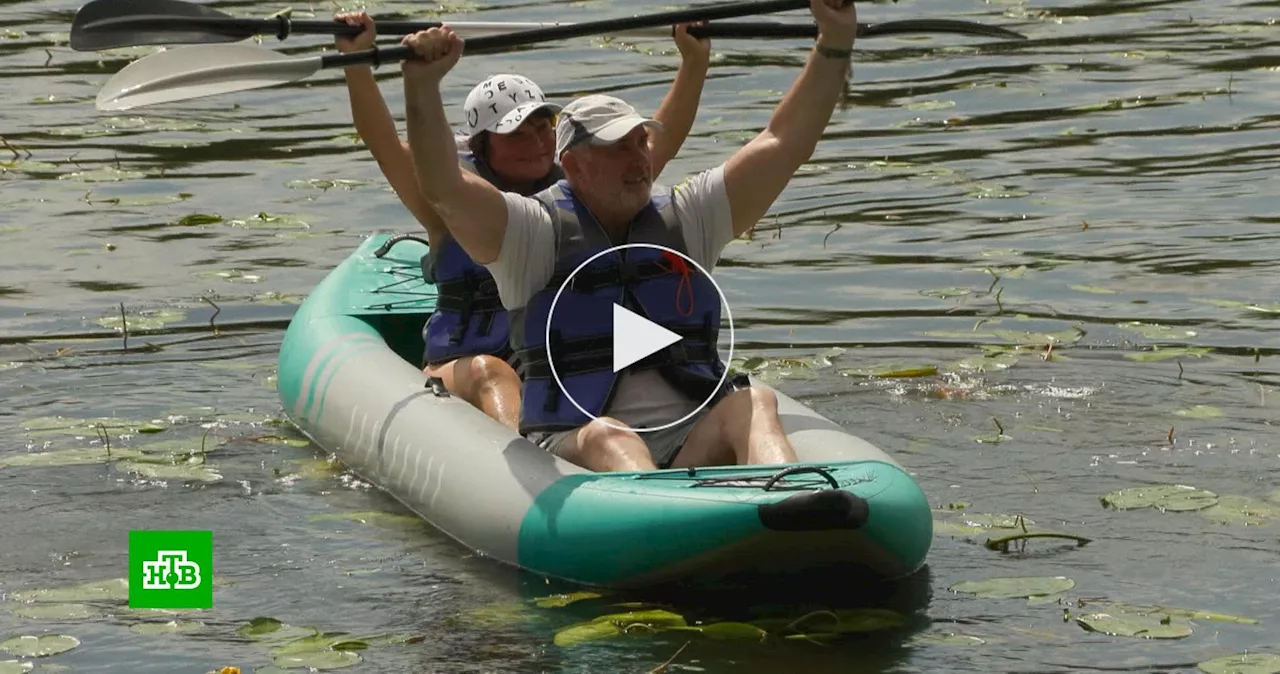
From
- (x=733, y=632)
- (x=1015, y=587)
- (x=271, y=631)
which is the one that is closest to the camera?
(x=733, y=632)

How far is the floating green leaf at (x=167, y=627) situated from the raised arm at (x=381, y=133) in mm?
1690

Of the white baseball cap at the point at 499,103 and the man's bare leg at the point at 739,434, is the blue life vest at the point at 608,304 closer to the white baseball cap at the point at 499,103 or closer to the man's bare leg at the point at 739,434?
the man's bare leg at the point at 739,434

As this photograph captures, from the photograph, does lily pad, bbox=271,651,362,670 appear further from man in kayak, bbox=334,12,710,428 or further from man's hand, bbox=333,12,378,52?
man's hand, bbox=333,12,378,52

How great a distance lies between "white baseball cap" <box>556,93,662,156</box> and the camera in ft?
18.6

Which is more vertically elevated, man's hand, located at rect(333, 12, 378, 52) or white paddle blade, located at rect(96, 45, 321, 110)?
man's hand, located at rect(333, 12, 378, 52)

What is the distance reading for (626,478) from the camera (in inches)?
217

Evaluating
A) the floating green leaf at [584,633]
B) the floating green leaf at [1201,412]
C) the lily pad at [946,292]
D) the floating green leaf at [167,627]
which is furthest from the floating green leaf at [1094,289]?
the floating green leaf at [167,627]

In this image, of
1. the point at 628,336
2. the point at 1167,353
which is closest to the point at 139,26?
the point at 628,336

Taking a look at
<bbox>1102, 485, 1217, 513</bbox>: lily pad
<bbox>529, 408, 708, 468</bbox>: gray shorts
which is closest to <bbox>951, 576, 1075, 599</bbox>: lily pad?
<bbox>1102, 485, 1217, 513</bbox>: lily pad

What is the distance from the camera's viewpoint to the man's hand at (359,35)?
628 centimetres

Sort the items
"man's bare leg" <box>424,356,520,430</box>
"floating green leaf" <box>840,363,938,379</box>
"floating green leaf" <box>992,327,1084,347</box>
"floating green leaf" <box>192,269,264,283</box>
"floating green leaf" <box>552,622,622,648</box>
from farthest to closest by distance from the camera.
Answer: "floating green leaf" <box>192,269,264,283</box>, "floating green leaf" <box>992,327,1084,347</box>, "floating green leaf" <box>840,363,938,379</box>, "man's bare leg" <box>424,356,520,430</box>, "floating green leaf" <box>552,622,622,648</box>

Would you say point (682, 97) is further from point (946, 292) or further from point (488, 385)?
point (946, 292)

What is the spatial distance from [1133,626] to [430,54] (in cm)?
214

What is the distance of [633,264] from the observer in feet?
19.0
